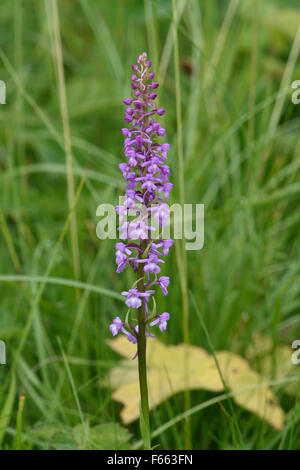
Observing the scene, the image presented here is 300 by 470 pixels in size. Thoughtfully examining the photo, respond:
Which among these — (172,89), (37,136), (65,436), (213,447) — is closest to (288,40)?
(172,89)

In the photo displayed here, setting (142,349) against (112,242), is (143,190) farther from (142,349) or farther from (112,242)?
(112,242)

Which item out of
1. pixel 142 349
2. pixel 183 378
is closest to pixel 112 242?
pixel 183 378

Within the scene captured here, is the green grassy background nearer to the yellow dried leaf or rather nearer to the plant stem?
the yellow dried leaf

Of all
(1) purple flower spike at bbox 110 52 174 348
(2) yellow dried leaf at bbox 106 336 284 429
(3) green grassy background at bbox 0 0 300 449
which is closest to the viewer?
(1) purple flower spike at bbox 110 52 174 348

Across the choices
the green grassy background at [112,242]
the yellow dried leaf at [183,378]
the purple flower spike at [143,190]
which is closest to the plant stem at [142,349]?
the purple flower spike at [143,190]

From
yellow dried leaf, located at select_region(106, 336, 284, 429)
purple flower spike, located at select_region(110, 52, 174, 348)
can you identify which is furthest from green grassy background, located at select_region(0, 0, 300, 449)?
purple flower spike, located at select_region(110, 52, 174, 348)
